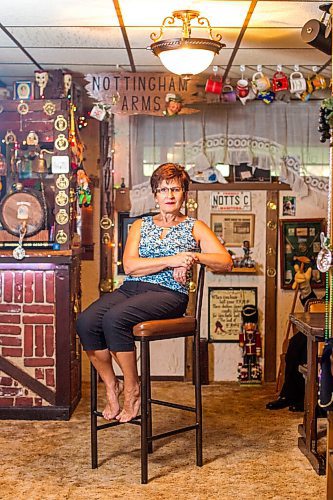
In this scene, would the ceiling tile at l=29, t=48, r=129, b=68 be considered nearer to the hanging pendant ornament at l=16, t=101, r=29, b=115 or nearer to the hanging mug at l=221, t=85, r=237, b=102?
the hanging pendant ornament at l=16, t=101, r=29, b=115

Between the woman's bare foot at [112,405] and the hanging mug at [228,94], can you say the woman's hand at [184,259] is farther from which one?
the hanging mug at [228,94]

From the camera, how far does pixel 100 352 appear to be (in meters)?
3.79

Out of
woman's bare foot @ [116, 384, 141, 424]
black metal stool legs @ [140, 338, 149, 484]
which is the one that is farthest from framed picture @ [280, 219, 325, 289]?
black metal stool legs @ [140, 338, 149, 484]

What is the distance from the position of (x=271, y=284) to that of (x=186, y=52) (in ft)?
7.81

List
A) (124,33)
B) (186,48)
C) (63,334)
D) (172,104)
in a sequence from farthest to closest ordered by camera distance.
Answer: (172,104), (63,334), (124,33), (186,48)

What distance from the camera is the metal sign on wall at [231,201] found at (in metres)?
5.99

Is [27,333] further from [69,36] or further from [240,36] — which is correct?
[240,36]

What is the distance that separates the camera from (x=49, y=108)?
484cm

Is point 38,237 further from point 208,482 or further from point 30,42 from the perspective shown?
point 208,482

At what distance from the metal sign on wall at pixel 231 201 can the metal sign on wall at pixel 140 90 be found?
0.82m

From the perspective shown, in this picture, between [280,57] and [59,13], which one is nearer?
[59,13]

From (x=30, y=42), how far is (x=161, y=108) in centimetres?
115

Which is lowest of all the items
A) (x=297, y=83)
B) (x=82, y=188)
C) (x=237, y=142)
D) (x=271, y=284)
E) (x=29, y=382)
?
(x=29, y=382)

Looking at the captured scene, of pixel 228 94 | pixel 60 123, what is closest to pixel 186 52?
pixel 60 123
